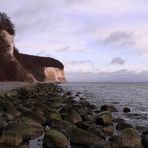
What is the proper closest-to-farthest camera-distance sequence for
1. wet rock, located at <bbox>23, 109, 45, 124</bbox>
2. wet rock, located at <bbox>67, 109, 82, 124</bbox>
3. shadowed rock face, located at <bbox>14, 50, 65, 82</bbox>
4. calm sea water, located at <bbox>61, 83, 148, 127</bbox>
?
1. wet rock, located at <bbox>23, 109, 45, 124</bbox>
2. wet rock, located at <bbox>67, 109, 82, 124</bbox>
3. calm sea water, located at <bbox>61, 83, 148, 127</bbox>
4. shadowed rock face, located at <bbox>14, 50, 65, 82</bbox>

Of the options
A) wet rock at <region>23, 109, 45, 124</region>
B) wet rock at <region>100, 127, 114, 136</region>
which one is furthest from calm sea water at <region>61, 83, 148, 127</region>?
wet rock at <region>23, 109, 45, 124</region>

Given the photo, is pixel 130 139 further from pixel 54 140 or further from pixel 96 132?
pixel 54 140

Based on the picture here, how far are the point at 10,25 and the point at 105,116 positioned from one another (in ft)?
206

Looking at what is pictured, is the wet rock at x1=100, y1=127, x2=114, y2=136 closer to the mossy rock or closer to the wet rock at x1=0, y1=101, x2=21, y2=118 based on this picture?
the mossy rock

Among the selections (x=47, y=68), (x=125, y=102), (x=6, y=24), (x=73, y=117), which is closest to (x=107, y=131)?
(x=73, y=117)

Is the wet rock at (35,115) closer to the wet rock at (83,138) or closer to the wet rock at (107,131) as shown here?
the wet rock at (107,131)

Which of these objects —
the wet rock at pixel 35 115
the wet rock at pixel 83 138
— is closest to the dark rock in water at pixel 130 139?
the wet rock at pixel 83 138

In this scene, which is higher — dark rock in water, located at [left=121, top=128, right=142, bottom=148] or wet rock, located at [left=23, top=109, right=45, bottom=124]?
wet rock, located at [left=23, top=109, right=45, bottom=124]

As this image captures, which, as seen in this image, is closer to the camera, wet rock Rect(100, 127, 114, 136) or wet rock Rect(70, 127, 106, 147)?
wet rock Rect(70, 127, 106, 147)

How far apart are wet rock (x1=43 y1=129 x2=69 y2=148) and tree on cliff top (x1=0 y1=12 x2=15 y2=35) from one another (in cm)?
6372

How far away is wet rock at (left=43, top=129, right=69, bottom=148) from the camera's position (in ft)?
42.4

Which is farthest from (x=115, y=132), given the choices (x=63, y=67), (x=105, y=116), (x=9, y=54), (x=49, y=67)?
(x=63, y=67)

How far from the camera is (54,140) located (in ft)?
42.4

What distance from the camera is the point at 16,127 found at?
13172 millimetres
